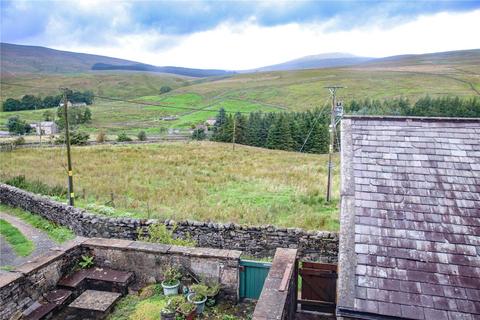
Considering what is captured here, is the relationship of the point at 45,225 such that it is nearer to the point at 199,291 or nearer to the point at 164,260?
the point at 164,260

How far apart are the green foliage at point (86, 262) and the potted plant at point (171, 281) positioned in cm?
180

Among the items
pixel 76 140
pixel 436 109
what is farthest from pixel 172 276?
pixel 436 109

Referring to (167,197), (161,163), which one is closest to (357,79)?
(161,163)

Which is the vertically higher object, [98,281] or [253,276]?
[253,276]

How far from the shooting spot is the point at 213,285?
741 cm

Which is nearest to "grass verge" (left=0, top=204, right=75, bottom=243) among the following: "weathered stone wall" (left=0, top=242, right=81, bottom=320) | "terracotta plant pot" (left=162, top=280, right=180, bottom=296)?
"weathered stone wall" (left=0, top=242, right=81, bottom=320)

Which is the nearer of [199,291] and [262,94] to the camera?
[199,291]

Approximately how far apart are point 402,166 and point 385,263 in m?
2.39

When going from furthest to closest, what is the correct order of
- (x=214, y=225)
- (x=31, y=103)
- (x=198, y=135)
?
(x=31, y=103) → (x=198, y=135) → (x=214, y=225)

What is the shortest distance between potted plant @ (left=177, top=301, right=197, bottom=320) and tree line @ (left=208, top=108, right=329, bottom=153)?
41744mm

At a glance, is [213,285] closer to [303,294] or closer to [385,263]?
[303,294]

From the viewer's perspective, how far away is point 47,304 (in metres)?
6.91

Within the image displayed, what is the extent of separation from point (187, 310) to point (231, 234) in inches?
230

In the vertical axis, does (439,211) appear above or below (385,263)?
above
